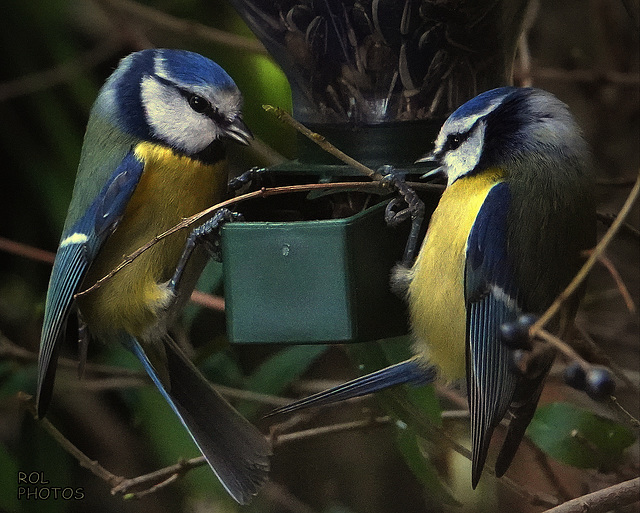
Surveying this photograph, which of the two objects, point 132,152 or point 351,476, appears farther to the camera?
point 351,476

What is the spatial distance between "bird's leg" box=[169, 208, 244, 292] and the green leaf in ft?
1.85

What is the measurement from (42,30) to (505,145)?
1210 millimetres

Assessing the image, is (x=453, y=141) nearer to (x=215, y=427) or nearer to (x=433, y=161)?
(x=433, y=161)

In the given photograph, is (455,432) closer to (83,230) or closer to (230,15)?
(83,230)

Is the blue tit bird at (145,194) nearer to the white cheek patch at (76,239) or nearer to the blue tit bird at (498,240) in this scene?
the white cheek patch at (76,239)

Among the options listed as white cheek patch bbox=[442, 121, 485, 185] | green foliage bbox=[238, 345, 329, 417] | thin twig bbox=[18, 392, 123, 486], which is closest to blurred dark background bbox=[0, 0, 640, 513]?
green foliage bbox=[238, 345, 329, 417]

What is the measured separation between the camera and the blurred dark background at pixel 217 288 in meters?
1.69

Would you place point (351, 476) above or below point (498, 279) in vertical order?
below

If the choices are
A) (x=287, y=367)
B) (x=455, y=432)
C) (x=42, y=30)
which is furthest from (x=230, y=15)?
(x=455, y=432)

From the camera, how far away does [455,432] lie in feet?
5.35

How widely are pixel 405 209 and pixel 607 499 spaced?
41cm

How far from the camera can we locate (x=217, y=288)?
1.59m

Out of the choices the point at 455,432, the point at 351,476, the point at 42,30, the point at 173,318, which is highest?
the point at 42,30

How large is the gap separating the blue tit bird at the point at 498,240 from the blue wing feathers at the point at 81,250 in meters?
0.35
